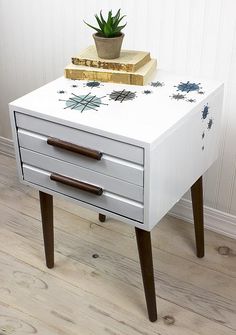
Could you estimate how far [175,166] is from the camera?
1125 mm

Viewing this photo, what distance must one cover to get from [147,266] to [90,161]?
0.30 metres

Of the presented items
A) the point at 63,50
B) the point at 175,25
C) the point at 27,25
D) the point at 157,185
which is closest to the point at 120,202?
the point at 157,185

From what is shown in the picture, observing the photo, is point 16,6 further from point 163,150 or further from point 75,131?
point 163,150

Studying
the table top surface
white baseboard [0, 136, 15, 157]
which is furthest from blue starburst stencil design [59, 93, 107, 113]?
white baseboard [0, 136, 15, 157]

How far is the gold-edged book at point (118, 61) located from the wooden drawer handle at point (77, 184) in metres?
0.30

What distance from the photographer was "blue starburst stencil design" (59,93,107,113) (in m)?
1.14

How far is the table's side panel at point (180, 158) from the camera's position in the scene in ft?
3.44

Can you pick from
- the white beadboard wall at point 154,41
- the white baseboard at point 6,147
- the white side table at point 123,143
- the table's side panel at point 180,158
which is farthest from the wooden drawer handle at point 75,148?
the white baseboard at point 6,147

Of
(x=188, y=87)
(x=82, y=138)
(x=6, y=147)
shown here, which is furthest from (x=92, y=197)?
(x=6, y=147)

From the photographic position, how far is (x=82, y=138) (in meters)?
1.08

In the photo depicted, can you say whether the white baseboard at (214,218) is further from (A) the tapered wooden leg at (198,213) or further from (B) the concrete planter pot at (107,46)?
(B) the concrete planter pot at (107,46)

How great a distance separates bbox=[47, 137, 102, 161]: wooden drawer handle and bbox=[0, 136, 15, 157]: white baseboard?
0.95 metres

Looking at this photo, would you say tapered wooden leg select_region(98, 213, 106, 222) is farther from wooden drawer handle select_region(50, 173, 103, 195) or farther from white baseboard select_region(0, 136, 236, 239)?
wooden drawer handle select_region(50, 173, 103, 195)

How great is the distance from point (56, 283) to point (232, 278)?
20.0 inches
